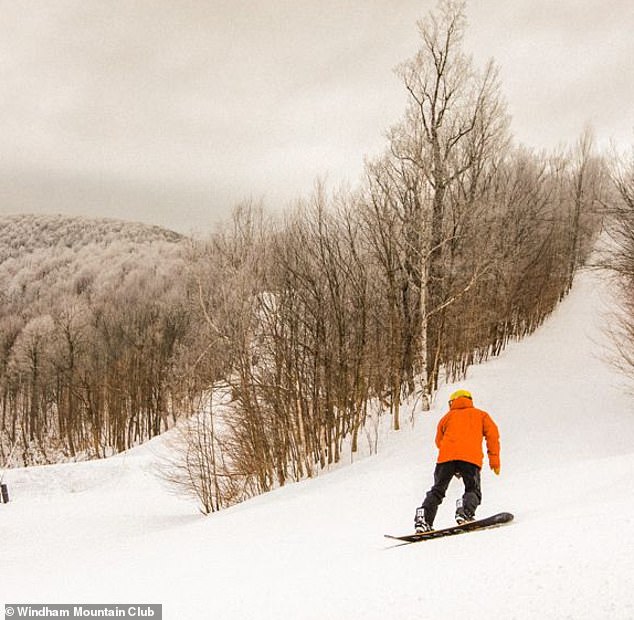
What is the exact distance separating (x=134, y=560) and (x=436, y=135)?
1498 cm

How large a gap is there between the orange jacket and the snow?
88 cm

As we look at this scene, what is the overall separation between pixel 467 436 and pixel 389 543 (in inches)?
65.4

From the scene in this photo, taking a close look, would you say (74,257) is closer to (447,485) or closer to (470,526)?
(447,485)

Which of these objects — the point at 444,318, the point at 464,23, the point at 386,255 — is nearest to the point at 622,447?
the point at 444,318

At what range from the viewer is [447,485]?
6.13 m

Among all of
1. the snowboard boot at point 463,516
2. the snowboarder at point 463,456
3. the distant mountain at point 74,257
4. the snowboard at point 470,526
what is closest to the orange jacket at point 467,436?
the snowboarder at point 463,456

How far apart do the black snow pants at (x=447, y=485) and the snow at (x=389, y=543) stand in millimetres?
560

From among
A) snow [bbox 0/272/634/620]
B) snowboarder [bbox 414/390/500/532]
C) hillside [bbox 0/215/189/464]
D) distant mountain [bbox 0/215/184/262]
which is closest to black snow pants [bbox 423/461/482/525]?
snowboarder [bbox 414/390/500/532]

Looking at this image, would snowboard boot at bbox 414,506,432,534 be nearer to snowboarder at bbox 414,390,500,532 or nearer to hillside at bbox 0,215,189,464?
snowboarder at bbox 414,390,500,532

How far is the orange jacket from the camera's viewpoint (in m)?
6.12

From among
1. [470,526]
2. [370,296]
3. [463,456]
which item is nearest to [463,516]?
[470,526]

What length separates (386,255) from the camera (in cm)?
1537

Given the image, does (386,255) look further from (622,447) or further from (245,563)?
(245,563)

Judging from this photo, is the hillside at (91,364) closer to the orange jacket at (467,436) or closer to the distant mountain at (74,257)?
the distant mountain at (74,257)
